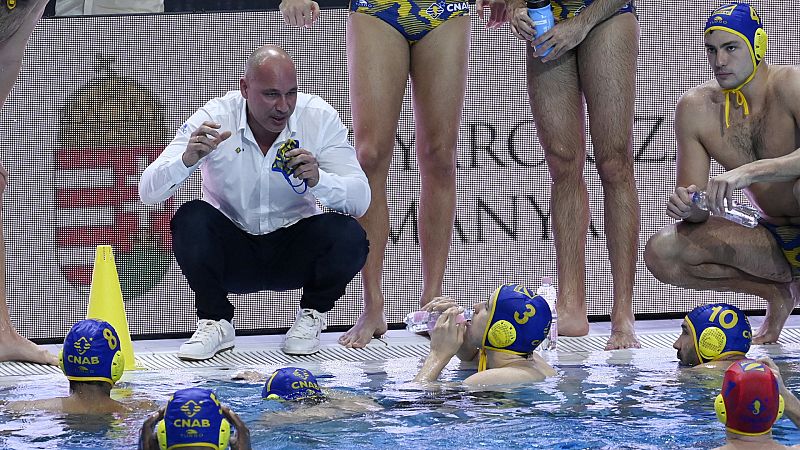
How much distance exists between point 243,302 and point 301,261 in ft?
3.47

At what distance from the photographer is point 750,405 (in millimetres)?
3402

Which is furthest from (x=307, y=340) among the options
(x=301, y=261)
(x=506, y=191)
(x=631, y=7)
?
(x=631, y=7)

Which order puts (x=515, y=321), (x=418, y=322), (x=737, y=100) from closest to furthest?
1. (x=515, y=321)
2. (x=737, y=100)
3. (x=418, y=322)

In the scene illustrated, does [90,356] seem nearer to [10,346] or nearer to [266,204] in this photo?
[10,346]

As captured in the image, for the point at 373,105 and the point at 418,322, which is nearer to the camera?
the point at 373,105

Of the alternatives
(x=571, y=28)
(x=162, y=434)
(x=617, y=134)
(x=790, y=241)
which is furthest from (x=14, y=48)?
(x=790, y=241)

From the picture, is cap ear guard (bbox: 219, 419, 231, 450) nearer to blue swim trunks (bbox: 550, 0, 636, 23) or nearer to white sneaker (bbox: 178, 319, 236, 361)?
white sneaker (bbox: 178, 319, 236, 361)

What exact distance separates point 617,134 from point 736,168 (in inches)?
25.1

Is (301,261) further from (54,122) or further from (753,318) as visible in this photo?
(753,318)

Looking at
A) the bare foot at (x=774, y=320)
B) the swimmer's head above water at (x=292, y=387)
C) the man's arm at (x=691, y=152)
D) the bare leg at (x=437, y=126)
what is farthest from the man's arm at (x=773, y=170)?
the swimmer's head above water at (x=292, y=387)

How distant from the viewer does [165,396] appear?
4.91 meters

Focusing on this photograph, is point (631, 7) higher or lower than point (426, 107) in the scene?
higher

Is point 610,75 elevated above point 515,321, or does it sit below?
above

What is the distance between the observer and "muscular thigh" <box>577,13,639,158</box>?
5973mm
